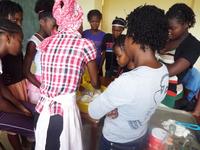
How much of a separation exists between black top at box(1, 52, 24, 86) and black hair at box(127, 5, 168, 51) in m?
1.00

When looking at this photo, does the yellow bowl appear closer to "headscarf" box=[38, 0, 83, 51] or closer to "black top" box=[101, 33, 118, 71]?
"headscarf" box=[38, 0, 83, 51]

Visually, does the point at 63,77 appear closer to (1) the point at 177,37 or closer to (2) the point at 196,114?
(1) the point at 177,37

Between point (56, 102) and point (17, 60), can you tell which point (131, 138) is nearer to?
point (56, 102)

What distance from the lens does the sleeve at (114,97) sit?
1.03 metres

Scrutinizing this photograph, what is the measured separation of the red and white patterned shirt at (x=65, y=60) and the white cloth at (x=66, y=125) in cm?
6

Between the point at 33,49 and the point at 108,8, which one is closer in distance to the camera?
the point at 33,49

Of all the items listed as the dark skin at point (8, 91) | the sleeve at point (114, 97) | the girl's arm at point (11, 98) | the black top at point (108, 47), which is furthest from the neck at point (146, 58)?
the black top at point (108, 47)

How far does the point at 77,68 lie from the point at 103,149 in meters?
0.46

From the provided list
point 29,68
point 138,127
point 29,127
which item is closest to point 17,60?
point 29,68

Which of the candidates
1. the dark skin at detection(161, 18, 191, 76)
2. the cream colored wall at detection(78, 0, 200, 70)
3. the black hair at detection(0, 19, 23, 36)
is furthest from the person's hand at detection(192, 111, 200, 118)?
the cream colored wall at detection(78, 0, 200, 70)

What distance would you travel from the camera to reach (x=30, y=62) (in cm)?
170

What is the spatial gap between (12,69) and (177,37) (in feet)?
→ 3.80

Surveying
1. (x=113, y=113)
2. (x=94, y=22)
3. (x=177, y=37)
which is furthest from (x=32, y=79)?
(x=94, y=22)

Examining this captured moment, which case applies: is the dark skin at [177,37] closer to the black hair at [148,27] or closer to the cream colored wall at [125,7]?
the black hair at [148,27]
